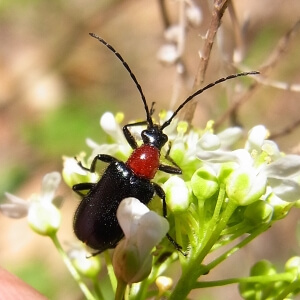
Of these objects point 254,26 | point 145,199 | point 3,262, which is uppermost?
point 254,26

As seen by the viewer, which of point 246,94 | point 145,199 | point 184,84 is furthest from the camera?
point 184,84

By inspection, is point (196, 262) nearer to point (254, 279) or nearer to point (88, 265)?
point (254, 279)

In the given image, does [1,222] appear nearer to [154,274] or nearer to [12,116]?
[12,116]

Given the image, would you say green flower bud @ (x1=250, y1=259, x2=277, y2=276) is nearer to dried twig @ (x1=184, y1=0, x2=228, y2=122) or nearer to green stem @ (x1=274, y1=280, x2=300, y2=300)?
green stem @ (x1=274, y1=280, x2=300, y2=300)

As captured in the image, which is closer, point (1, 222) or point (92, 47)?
point (1, 222)

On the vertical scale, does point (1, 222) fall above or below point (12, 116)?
below

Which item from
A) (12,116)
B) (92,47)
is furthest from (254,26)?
(12,116)
